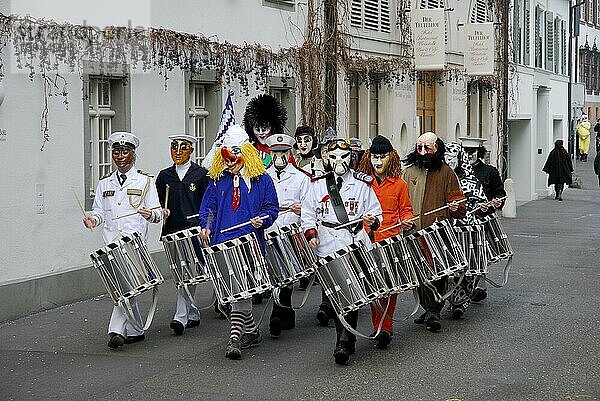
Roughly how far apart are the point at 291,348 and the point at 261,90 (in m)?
8.06

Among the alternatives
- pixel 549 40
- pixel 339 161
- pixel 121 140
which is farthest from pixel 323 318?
→ pixel 549 40

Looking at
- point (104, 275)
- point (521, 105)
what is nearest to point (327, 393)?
point (104, 275)

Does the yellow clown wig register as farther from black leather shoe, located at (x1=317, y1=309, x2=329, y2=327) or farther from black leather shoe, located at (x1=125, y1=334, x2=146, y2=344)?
black leather shoe, located at (x1=317, y1=309, x2=329, y2=327)

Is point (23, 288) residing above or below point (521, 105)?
below

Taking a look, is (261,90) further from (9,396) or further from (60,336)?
(9,396)

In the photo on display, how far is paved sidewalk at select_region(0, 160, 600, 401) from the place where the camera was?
29.8 ft

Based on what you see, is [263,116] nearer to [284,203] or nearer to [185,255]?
[284,203]

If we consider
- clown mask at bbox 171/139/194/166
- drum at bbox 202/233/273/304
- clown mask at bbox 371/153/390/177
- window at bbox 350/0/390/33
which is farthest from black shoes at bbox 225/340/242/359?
window at bbox 350/0/390/33

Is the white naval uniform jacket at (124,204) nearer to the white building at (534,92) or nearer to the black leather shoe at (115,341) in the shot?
the black leather shoe at (115,341)

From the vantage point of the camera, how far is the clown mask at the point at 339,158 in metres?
10.4

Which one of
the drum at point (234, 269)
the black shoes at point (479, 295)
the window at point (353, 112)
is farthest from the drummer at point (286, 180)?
the window at point (353, 112)

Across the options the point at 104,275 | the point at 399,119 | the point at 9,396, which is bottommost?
the point at 9,396

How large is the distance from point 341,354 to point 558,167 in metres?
24.2

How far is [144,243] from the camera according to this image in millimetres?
10773
